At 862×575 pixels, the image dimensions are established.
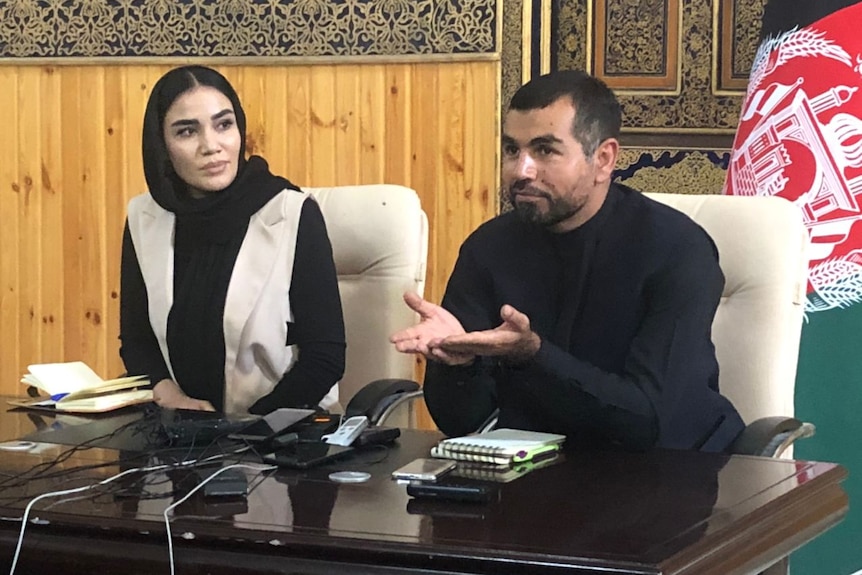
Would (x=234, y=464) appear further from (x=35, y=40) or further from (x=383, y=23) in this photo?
(x=35, y=40)

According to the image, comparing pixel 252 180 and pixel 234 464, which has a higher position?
pixel 252 180

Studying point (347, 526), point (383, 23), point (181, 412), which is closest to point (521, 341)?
point (347, 526)

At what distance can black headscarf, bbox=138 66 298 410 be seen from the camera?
2465 millimetres

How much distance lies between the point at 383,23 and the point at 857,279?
1569 millimetres

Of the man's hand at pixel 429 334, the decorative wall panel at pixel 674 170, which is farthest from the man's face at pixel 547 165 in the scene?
the decorative wall panel at pixel 674 170

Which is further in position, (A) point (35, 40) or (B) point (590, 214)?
(A) point (35, 40)

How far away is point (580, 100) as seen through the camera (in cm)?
201

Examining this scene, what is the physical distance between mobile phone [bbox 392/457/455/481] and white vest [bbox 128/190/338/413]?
35.7 inches

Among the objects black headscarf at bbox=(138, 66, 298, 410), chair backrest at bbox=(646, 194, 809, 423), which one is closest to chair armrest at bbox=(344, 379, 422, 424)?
black headscarf at bbox=(138, 66, 298, 410)

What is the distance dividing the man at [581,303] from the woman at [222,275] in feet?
1.35

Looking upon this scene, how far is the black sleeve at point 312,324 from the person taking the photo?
2.34 metres

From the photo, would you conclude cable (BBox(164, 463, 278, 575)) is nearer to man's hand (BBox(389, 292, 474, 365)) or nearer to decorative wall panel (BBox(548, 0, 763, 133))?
man's hand (BBox(389, 292, 474, 365))

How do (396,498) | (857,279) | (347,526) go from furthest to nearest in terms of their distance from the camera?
(857,279) → (396,498) → (347,526)

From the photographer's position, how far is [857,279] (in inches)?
91.4
